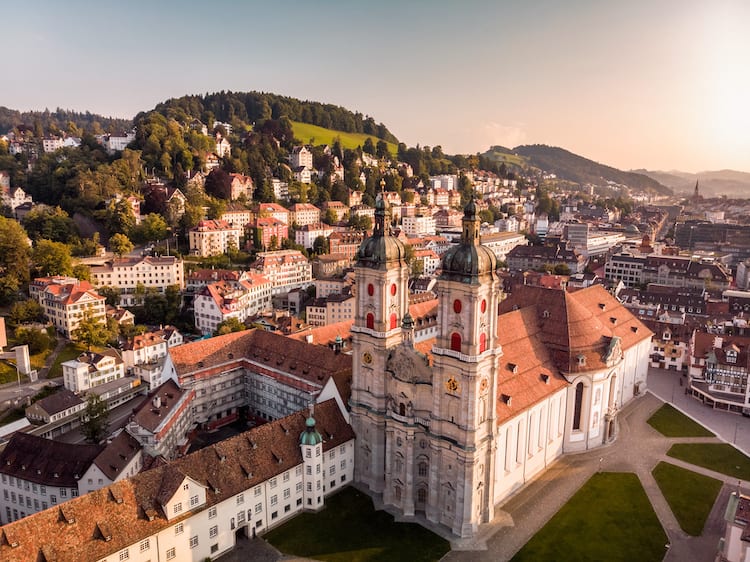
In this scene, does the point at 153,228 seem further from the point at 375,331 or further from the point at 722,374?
the point at 722,374

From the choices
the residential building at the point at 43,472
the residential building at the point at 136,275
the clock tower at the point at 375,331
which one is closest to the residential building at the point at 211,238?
the residential building at the point at 136,275

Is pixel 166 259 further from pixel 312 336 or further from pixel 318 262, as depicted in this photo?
pixel 312 336

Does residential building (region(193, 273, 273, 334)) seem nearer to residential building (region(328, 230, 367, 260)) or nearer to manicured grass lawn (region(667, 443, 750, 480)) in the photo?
residential building (region(328, 230, 367, 260))

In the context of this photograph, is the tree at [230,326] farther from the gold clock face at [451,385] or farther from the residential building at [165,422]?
the gold clock face at [451,385]

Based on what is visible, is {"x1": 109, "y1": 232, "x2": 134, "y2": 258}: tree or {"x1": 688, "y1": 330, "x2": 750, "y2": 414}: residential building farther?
{"x1": 109, "y1": 232, "x2": 134, "y2": 258}: tree

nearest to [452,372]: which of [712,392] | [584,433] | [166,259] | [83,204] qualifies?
[584,433]

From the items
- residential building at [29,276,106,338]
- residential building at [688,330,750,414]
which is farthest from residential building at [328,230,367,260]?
residential building at [688,330,750,414]

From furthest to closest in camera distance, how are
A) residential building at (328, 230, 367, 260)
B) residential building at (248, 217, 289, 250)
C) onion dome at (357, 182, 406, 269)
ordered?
residential building at (328, 230, 367, 260) < residential building at (248, 217, 289, 250) < onion dome at (357, 182, 406, 269)
